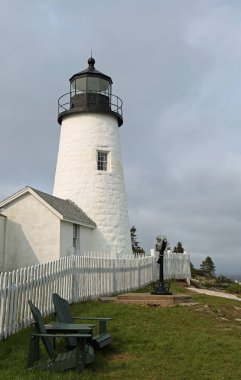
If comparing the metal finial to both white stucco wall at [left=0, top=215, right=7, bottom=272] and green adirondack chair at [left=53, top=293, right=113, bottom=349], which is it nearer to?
white stucco wall at [left=0, top=215, right=7, bottom=272]

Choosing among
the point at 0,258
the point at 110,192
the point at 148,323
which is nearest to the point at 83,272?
the point at 148,323

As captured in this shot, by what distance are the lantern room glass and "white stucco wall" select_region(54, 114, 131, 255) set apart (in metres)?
1.38

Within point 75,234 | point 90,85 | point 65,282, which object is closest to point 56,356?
point 65,282

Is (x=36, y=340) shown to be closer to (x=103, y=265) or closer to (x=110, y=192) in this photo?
(x=103, y=265)

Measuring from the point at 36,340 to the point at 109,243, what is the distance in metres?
14.7

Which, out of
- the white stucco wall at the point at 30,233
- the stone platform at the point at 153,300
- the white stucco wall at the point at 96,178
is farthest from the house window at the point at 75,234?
the stone platform at the point at 153,300

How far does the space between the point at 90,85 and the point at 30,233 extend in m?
8.46

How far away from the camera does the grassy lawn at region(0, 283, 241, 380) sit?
6.56m

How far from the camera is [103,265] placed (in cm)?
1539

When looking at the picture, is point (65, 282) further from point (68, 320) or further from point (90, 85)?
point (90, 85)

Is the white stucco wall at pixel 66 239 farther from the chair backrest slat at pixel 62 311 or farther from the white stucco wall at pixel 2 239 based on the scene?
A: the chair backrest slat at pixel 62 311

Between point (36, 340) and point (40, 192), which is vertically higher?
point (40, 192)

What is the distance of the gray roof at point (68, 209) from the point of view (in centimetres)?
1861

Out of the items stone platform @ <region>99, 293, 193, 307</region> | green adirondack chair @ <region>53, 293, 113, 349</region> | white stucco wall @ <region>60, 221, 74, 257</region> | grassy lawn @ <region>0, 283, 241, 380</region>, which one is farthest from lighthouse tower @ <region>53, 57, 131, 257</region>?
green adirondack chair @ <region>53, 293, 113, 349</region>
